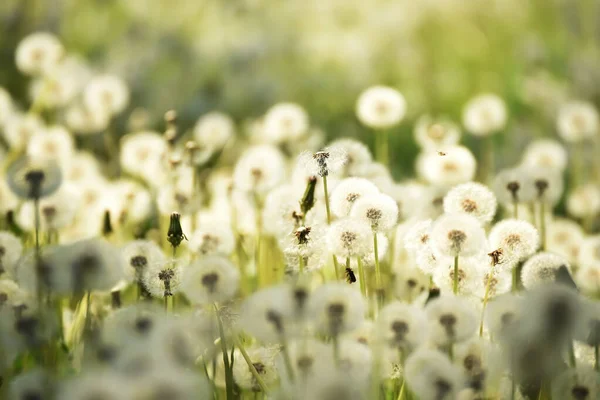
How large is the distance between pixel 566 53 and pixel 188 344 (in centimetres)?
324

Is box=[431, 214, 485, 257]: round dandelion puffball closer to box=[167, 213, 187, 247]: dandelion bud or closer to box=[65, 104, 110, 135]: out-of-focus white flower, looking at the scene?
box=[167, 213, 187, 247]: dandelion bud

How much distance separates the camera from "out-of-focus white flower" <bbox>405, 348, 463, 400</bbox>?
62cm

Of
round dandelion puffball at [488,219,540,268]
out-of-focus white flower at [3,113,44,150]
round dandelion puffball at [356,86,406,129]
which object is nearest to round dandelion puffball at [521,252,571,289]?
round dandelion puffball at [488,219,540,268]

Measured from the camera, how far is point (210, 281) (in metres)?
0.77

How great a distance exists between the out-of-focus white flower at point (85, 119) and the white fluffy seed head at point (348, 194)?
3.73 feet

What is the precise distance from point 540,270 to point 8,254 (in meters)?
0.69

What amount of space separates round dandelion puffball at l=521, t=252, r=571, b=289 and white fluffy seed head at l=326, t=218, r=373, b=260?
19 cm

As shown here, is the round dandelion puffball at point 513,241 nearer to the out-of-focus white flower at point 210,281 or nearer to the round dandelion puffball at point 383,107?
the out-of-focus white flower at point 210,281

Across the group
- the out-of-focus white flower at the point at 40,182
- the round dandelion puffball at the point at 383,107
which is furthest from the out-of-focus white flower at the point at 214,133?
the out-of-focus white flower at the point at 40,182

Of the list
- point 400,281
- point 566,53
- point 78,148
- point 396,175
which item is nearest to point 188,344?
point 400,281

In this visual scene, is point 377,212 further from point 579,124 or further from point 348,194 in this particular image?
point 579,124

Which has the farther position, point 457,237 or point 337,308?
point 457,237

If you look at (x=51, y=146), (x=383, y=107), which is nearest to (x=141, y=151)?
(x=51, y=146)

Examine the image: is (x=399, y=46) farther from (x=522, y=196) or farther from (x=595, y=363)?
(x=595, y=363)
